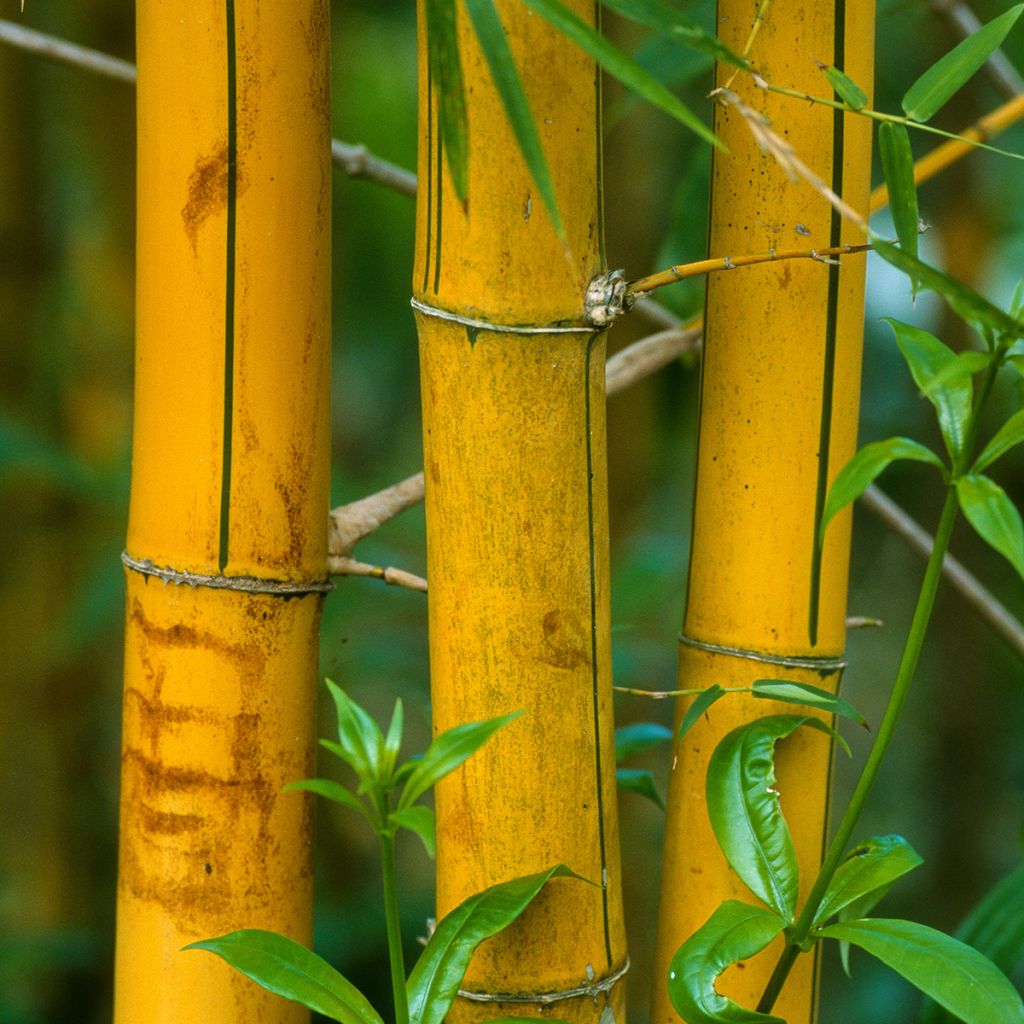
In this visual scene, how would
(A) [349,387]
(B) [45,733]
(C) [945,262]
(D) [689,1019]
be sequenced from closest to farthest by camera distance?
(D) [689,1019]
(B) [45,733]
(C) [945,262]
(A) [349,387]

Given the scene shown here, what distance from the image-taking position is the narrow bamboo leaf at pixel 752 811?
0.43 metres

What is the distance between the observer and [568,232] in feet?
1.35

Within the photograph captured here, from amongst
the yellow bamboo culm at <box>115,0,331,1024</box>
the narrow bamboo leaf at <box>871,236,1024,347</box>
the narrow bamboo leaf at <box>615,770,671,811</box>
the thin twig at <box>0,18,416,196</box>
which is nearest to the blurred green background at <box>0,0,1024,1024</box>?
the thin twig at <box>0,18,416,196</box>

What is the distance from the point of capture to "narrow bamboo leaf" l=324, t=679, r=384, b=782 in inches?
15.4

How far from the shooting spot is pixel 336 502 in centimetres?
106

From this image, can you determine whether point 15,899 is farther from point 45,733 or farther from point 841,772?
point 841,772

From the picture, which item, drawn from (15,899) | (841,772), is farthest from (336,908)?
(841,772)

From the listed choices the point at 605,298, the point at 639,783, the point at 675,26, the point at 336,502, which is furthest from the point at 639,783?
the point at 336,502

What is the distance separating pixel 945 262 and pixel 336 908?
818 millimetres

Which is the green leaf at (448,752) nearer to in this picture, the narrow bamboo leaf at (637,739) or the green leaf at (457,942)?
the green leaf at (457,942)

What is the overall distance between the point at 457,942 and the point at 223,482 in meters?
0.17

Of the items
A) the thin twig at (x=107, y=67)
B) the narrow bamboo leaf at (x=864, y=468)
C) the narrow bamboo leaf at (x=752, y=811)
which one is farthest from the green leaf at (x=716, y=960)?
the thin twig at (x=107, y=67)

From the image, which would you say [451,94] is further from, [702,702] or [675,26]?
[702,702]

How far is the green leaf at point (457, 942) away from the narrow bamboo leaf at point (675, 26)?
0.23m
